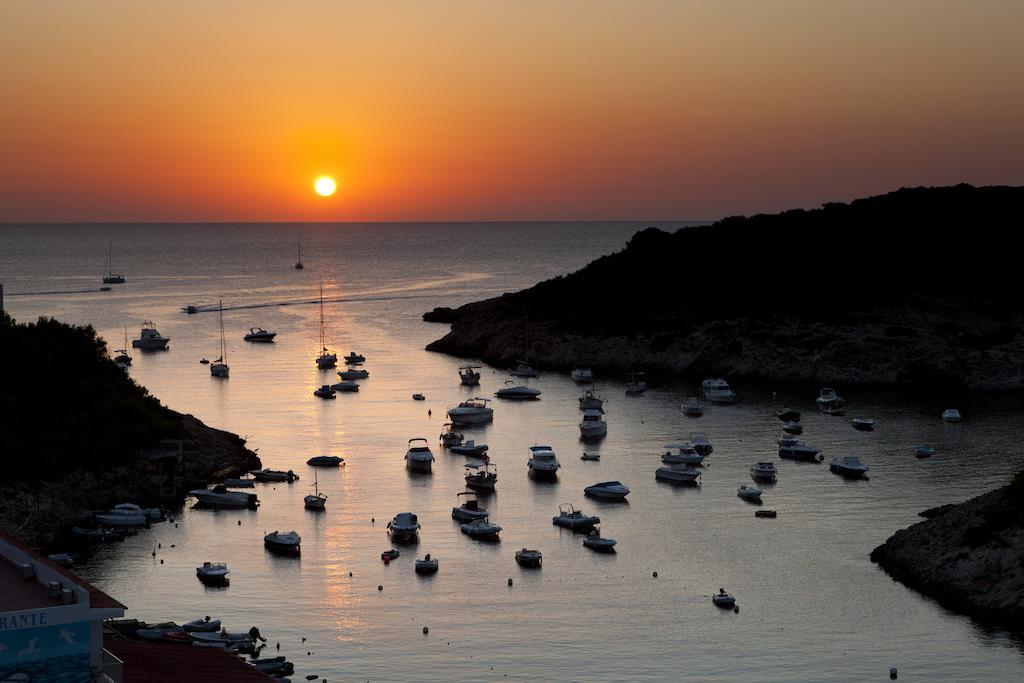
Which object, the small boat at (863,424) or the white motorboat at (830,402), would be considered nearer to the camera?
the small boat at (863,424)

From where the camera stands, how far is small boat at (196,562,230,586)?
61562 mm

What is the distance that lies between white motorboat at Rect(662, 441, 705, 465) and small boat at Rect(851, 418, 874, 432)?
18046mm

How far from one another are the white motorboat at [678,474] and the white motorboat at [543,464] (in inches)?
270

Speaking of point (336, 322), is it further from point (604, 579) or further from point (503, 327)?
point (604, 579)

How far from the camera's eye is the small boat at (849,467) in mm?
85375

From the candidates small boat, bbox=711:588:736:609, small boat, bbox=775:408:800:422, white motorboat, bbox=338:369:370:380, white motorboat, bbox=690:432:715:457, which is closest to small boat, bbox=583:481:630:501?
white motorboat, bbox=690:432:715:457

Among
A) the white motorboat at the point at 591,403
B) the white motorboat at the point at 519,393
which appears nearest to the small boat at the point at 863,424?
the white motorboat at the point at 591,403

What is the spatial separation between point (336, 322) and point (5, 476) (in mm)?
126579

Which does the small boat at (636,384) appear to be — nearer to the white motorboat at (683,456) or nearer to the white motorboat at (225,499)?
the white motorboat at (683,456)

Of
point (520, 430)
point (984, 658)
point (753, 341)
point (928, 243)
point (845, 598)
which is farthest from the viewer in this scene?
point (928, 243)

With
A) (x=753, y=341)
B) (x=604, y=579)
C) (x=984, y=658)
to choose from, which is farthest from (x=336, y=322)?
(x=984, y=658)

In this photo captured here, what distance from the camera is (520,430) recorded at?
105188mm

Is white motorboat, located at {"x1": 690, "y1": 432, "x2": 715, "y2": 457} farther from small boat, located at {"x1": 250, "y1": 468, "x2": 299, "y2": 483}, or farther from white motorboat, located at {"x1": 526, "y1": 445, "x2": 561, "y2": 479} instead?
small boat, located at {"x1": 250, "y1": 468, "x2": 299, "y2": 483}

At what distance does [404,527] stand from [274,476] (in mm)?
17946
